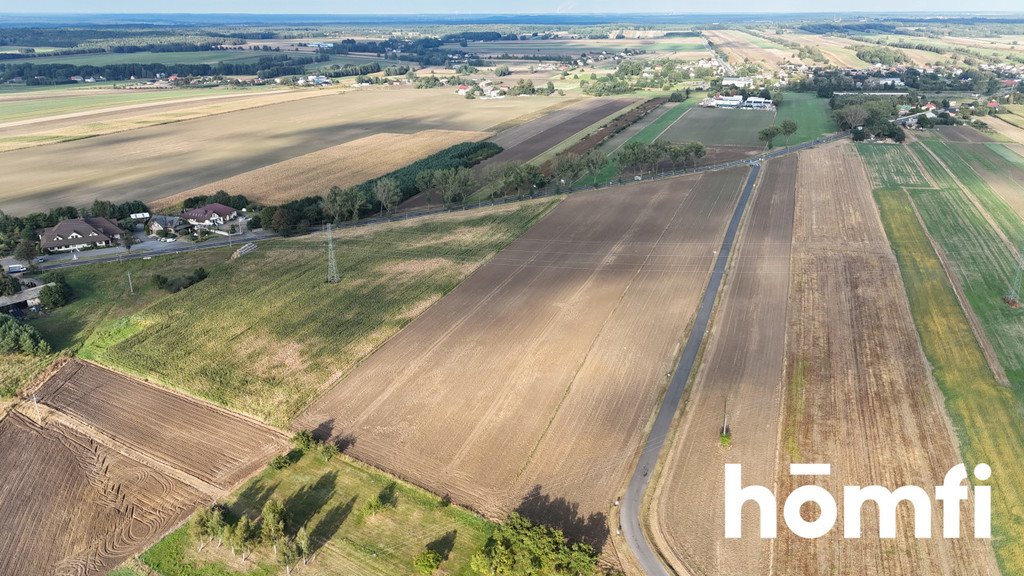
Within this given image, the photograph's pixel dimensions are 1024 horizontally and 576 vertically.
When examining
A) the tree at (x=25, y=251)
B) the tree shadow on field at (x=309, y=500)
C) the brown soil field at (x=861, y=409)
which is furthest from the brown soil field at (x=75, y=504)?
the tree at (x=25, y=251)

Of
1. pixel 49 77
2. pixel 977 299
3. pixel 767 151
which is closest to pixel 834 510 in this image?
pixel 977 299

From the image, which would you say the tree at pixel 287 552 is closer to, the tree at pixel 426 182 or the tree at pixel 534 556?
the tree at pixel 534 556

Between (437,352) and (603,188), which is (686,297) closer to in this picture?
(437,352)

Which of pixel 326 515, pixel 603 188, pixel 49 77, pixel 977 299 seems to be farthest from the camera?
pixel 49 77

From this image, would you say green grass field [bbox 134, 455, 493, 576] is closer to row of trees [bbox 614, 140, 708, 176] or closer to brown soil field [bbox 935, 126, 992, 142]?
row of trees [bbox 614, 140, 708, 176]

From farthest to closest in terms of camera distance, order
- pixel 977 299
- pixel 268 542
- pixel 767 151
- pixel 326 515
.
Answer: pixel 767 151, pixel 977 299, pixel 326 515, pixel 268 542

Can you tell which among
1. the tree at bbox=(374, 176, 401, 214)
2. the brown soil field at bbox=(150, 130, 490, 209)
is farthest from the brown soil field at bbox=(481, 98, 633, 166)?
the tree at bbox=(374, 176, 401, 214)
